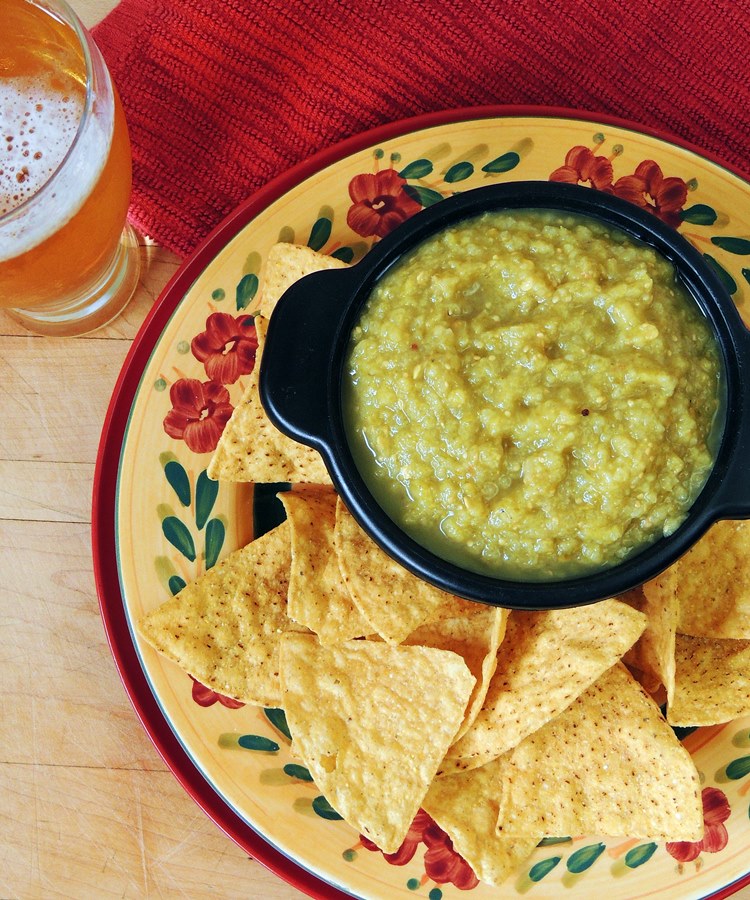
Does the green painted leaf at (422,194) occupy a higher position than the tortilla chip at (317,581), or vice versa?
the green painted leaf at (422,194)

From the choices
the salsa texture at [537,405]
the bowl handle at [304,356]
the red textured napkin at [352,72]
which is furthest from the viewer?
the red textured napkin at [352,72]

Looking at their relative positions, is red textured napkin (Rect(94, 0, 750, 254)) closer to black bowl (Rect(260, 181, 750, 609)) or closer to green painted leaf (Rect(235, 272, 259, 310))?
green painted leaf (Rect(235, 272, 259, 310))

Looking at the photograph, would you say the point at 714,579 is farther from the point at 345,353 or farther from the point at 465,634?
the point at 345,353

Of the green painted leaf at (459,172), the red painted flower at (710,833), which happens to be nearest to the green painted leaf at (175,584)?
the green painted leaf at (459,172)

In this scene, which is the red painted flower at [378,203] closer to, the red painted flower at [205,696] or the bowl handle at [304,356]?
the bowl handle at [304,356]

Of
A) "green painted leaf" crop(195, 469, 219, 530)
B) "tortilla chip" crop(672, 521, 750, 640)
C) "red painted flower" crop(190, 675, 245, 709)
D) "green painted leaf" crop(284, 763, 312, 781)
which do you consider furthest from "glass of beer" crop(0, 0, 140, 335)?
"tortilla chip" crop(672, 521, 750, 640)

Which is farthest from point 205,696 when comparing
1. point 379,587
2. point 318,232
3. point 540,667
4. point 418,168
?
point 418,168
